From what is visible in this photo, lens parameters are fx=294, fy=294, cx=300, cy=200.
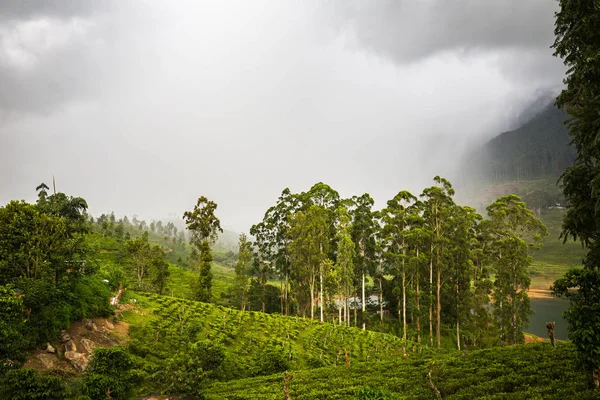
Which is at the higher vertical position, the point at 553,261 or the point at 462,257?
the point at 462,257

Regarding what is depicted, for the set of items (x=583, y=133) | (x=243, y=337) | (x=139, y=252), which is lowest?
(x=243, y=337)

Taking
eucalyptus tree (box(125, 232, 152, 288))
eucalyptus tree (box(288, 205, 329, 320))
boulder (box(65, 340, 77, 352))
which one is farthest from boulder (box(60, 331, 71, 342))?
eucalyptus tree (box(125, 232, 152, 288))

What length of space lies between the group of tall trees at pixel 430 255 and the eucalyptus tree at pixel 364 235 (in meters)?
0.15

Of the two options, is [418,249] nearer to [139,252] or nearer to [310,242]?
[310,242]

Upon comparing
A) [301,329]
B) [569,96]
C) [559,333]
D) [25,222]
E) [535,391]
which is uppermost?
[569,96]

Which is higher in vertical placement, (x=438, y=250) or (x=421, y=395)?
(x=438, y=250)

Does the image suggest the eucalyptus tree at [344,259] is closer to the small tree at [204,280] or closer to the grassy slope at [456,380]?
the grassy slope at [456,380]

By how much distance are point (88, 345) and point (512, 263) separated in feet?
146

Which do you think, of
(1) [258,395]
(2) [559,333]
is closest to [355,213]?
(1) [258,395]

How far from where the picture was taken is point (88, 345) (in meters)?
23.1

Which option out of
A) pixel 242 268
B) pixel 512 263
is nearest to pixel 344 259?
pixel 242 268

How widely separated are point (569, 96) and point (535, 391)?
13612 millimetres

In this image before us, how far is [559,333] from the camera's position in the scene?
6109 cm

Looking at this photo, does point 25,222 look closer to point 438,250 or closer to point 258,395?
point 258,395
